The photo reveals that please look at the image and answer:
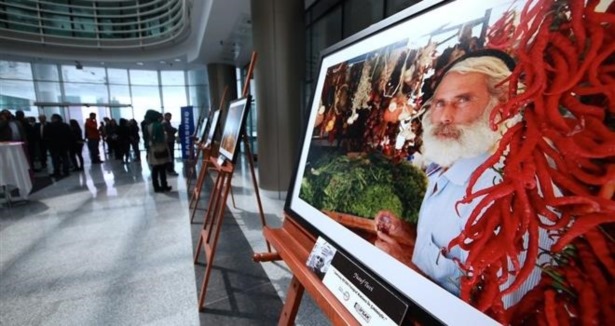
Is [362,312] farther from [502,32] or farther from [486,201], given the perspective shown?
[502,32]

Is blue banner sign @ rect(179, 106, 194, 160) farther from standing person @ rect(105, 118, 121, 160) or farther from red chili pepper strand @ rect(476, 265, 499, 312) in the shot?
red chili pepper strand @ rect(476, 265, 499, 312)

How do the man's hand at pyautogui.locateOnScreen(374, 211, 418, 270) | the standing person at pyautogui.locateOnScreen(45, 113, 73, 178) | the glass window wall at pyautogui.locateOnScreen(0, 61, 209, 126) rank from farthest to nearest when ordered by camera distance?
the glass window wall at pyautogui.locateOnScreen(0, 61, 209, 126) → the standing person at pyautogui.locateOnScreen(45, 113, 73, 178) → the man's hand at pyautogui.locateOnScreen(374, 211, 418, 270)

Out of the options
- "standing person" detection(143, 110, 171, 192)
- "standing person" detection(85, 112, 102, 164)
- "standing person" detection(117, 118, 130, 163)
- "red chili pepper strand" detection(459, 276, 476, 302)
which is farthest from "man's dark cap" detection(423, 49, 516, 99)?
"standing person" detection(85, 112, 102, 164)

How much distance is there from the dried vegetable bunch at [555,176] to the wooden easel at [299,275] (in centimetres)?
33

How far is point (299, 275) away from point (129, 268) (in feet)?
7.89

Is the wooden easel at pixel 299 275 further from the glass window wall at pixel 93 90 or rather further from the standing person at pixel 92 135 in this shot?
the glass window wall at pixel 93 90

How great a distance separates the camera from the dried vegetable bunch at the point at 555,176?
0.34 meters

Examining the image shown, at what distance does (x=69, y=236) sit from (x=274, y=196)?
8.55ft

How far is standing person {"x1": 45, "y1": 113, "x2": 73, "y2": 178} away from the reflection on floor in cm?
259

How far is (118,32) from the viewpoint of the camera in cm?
978

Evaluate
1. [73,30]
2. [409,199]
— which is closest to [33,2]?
[73,30]

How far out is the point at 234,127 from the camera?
2285 millimetres

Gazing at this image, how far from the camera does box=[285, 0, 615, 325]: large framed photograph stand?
14.7 inches

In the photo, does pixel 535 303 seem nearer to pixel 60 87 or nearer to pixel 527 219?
pixel 527 219
